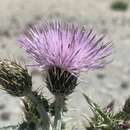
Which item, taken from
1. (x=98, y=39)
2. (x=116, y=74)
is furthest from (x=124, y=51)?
(x=98, y=39)

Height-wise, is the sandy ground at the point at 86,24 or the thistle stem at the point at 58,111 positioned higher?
the thistle stem at the point at 58,111

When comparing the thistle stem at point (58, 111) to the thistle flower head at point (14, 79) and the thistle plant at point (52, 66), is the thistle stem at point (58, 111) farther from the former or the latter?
the thistle flower head at point (14, 79)

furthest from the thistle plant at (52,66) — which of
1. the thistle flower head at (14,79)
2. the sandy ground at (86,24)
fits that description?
the sandy ground at (86,24)

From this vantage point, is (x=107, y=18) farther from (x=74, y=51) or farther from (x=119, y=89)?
(x=74, y=51)

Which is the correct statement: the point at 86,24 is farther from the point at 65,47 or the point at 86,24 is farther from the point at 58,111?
the point at 58,111

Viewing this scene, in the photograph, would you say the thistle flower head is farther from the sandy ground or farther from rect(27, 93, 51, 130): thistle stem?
the sandy ground

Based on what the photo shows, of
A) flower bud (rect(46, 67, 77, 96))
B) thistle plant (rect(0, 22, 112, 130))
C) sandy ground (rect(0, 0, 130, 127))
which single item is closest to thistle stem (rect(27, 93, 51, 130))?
thistle plant (rect(0, 22, 112, 130))

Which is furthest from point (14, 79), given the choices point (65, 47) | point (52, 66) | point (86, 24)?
point (86, 24)
